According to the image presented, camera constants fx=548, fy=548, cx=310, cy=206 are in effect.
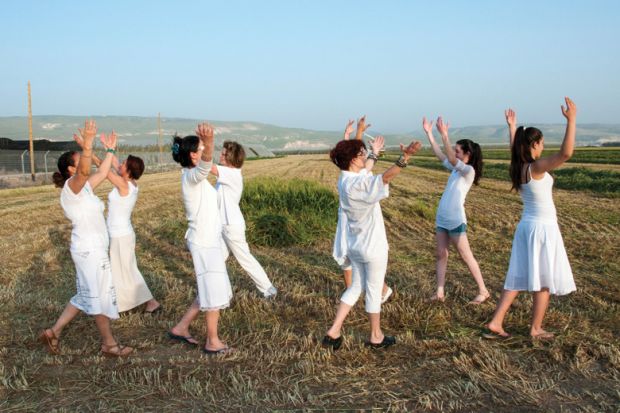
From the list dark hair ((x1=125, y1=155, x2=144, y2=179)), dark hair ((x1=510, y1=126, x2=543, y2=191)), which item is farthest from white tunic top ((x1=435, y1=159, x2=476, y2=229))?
dark hair ((x1=125, y1=155, x2=144, y2=179))

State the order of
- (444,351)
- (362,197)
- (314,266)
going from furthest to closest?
(314,266)
(444,351)
(362,197)

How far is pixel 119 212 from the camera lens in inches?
221

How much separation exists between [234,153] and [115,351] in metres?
2.20

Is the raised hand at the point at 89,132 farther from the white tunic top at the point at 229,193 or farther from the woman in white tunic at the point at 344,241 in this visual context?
the woman in white tunic at the point at 344,241

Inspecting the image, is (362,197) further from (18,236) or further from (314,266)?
(18,236)

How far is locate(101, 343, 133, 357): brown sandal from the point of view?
15.1 feet

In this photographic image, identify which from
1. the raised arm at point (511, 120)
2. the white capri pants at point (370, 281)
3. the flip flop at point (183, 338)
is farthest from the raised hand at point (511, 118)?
the flip flop at point (183, 338)

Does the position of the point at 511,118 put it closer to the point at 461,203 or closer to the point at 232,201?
the point at 461,203

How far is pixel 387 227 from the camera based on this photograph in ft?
37.0

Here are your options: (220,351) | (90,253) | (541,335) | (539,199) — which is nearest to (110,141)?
(90,253)

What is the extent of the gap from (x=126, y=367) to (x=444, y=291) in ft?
11.9

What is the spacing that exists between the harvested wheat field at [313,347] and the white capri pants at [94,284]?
1.40 ft

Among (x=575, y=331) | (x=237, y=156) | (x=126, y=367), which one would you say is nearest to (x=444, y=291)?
(x=575, y=331)

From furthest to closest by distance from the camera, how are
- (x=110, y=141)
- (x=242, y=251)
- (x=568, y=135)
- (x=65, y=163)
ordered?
(x=242, y=251)
(x=110, y=141)
(x=65, y=163)
(x=568, y=135)
